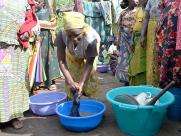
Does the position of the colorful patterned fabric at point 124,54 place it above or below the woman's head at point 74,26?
below

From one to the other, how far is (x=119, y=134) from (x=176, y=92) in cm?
85

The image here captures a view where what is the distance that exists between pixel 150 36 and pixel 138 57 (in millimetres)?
425

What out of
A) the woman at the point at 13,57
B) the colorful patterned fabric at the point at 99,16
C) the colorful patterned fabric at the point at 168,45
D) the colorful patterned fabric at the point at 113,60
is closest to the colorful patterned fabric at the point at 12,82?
the woman at the point at 13,57

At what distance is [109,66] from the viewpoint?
6.83 meters

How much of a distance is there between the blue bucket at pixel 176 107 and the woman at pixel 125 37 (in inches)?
48.8

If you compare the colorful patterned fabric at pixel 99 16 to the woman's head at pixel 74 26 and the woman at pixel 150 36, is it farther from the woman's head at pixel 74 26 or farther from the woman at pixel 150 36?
the woman's head at pixel 74 26

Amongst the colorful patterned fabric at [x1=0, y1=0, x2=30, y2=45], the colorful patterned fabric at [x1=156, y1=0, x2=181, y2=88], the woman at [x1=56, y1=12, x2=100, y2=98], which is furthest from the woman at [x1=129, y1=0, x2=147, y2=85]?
the colorful patterned fabric at [x1=0, y1=0, x2=30, y2=45]

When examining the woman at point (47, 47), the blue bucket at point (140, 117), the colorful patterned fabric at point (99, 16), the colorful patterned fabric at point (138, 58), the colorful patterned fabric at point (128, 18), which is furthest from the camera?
the colorful patterned fabric at point (99, 16)

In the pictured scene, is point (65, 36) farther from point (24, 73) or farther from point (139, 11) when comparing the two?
point (139, 11)

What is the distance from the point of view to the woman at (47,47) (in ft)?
15.8

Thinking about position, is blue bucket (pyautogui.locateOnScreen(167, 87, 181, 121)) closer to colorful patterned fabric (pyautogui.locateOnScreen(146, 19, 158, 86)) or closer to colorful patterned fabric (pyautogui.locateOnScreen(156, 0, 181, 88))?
colorful patterned fabric (pyautogui.locateOnScreen(156, 0, 181, 88))

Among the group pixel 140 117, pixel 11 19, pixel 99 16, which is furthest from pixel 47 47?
pixel 99 16

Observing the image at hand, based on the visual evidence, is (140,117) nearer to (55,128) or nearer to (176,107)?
(176,107)

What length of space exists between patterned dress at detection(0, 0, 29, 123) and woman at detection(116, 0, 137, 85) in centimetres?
183
